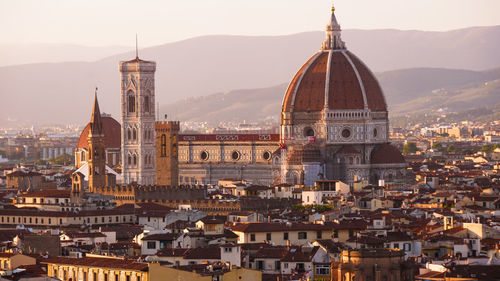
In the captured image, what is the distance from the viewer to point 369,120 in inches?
6024

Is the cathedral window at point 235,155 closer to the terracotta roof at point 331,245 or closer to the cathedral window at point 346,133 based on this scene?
the cathedral window at point 346,133

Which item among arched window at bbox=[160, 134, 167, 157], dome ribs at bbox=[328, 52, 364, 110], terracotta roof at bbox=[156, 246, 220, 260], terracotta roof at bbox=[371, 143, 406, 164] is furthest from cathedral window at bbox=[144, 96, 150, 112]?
terracotta roof at bbox=[156, 246, 220, 260]

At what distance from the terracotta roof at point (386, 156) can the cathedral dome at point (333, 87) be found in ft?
14.8

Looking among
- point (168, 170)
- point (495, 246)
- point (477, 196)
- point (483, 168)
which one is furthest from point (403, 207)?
point (483, 168)

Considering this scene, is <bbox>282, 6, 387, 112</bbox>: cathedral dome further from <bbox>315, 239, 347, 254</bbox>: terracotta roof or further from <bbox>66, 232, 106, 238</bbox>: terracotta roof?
<bbox>315, 239, 347, 254</bbox>: terracotta roof

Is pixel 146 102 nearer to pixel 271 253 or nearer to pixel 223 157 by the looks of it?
pixel 223 157

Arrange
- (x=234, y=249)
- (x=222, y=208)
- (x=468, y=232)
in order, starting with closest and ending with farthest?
(x=234, y=249)
(x=468, y=232)
(x=222, y=208)

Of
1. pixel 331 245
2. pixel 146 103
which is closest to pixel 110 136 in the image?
pixel 146 103

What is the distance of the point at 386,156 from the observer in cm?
14862

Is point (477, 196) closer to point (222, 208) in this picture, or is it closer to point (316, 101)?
point (222, 208)

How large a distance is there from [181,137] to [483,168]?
1110 inches

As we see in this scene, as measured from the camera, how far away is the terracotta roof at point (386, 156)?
148m

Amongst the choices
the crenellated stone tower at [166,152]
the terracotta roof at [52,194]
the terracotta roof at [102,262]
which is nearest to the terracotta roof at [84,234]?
the terracotta roof at [102,262]

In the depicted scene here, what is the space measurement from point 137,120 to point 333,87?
57.7ft
